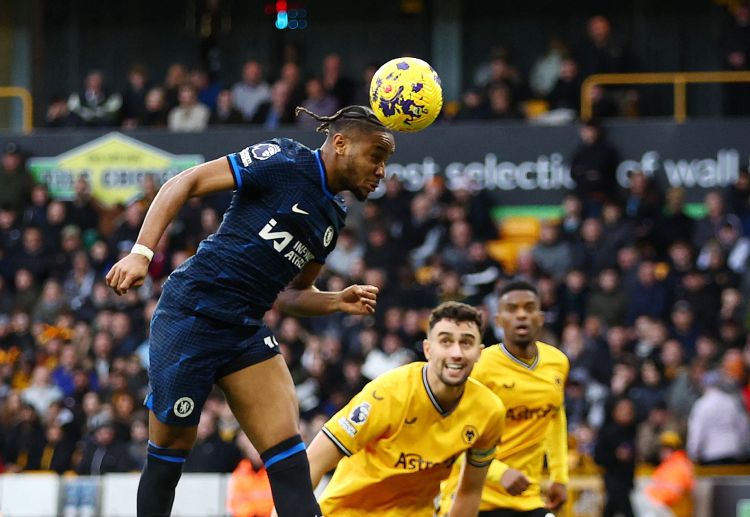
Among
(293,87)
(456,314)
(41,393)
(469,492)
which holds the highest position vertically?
(293,87)

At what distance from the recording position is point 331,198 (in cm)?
698

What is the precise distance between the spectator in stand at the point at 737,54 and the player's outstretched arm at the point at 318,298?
1335 centimetres

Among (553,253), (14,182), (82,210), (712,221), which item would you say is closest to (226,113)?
(82,210)

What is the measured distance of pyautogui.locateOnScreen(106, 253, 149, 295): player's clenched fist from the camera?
630 centimetres

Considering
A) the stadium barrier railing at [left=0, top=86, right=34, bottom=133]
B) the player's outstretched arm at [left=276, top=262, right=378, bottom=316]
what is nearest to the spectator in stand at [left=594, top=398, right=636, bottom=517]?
the player's outstretched arm at [left=276, top=262, right=378, bottom=316]

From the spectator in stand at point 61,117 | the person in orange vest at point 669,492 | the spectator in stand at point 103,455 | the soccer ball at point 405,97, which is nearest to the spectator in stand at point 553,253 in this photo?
the person in orange vest at point 669,492

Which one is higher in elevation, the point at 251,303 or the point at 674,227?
the point at 674,227

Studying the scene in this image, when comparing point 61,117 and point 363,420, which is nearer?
point 363,420

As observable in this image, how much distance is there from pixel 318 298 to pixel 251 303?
47cm

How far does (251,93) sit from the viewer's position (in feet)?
69.2

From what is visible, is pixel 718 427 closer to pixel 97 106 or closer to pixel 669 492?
pixel 669 492

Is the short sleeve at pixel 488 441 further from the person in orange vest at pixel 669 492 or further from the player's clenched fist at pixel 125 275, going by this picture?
the person in orange vest at pixel 669 492

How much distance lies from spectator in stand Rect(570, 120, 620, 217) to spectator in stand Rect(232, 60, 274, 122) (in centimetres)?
453

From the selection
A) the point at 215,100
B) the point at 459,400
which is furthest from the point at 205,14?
the point at 459,400
